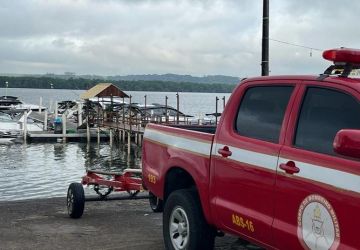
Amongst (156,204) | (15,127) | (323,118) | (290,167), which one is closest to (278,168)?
(290,167)

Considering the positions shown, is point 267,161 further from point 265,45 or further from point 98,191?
point 265,45

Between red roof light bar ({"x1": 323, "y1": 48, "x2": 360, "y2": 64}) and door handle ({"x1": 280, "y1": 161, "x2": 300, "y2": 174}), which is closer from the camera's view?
door handle ({"x1": 280, "y1": 161, "x2": 300, "y2": 174})

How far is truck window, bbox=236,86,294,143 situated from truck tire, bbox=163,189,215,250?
951 mm

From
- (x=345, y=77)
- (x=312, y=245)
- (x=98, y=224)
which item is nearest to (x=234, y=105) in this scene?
(x=345, y=77)

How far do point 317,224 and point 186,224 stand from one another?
6.43 ft

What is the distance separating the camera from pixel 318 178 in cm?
403

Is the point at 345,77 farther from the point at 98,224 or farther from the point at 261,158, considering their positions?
the point at 98,224

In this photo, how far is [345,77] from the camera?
14.4 feet

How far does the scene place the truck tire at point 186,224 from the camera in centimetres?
558

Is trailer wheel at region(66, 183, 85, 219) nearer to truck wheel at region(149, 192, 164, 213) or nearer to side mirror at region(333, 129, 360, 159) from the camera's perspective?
truck wheel at region(149, 192, 164, 213)

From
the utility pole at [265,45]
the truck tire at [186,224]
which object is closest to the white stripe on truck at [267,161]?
the truck tire at [186,224]

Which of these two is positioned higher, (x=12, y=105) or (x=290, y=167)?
(x=290, y=167)

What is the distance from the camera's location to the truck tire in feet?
18.3

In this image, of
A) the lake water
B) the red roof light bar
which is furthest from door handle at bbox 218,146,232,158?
the lake water
